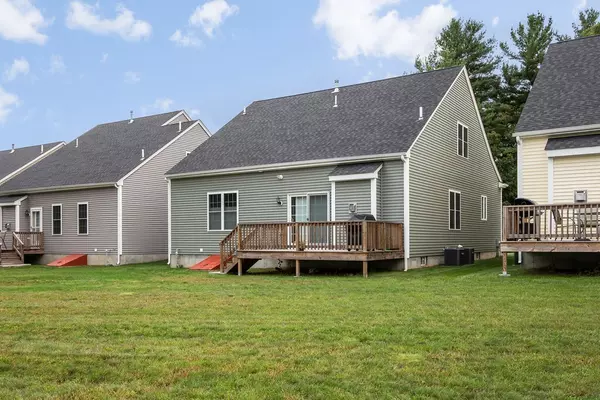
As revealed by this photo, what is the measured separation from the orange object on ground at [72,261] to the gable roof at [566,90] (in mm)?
17634

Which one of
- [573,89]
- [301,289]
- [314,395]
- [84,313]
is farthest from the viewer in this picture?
[573,89]

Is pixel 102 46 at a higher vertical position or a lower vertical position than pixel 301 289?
higher

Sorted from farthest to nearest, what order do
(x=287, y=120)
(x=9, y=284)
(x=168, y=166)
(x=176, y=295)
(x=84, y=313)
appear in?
1. (x=168, y=166)
2. (x=287, y=120)
3. (x=9, y=284)
4. (x=176, y=295)
5. (x=84, y=313)

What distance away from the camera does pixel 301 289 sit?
12.4 metres

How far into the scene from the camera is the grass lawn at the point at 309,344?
5.05 metres

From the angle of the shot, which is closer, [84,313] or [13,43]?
[84,313]

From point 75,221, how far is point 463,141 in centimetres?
1611

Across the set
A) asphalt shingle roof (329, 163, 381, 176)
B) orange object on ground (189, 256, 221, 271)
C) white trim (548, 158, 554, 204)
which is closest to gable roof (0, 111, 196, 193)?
orange object on ground (189, 256, 221, 271)

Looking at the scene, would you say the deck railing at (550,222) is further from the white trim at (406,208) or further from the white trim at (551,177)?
the white trim at (406,208)

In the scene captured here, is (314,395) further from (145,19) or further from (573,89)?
(145,19)

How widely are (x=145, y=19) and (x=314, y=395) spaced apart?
25183 mm

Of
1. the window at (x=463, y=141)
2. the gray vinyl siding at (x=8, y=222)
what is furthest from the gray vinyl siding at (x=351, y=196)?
the gray vinyl siding at (x=8, y=222)

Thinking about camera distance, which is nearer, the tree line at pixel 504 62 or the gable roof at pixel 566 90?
the gable roof at pixel 566 90

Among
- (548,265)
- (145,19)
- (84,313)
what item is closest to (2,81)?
(145,19)
